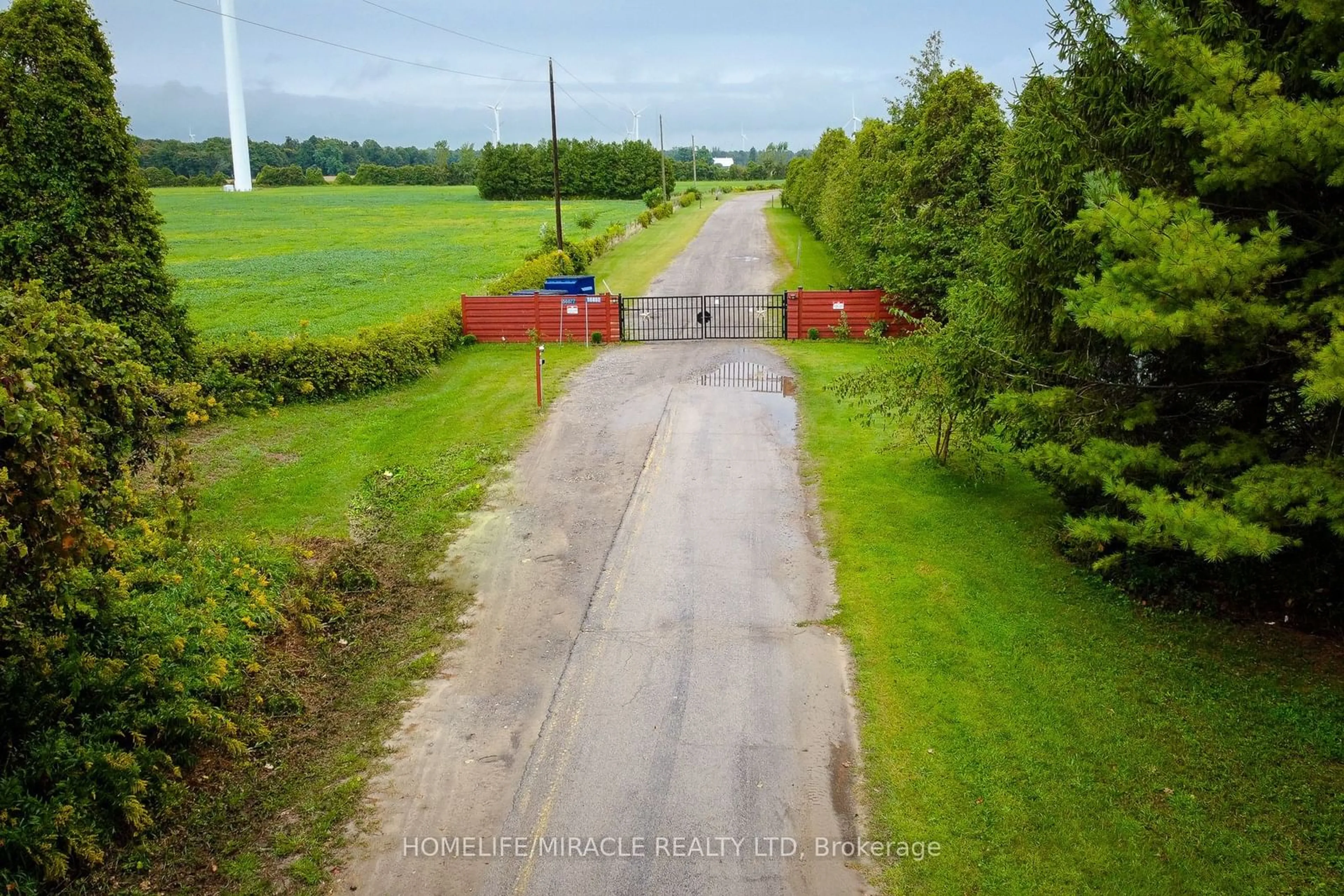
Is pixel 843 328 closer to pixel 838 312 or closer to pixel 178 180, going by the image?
pixel 838 312

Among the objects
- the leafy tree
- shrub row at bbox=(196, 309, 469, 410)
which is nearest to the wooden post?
shrub row at bbox=(196, 309, 469, 410)

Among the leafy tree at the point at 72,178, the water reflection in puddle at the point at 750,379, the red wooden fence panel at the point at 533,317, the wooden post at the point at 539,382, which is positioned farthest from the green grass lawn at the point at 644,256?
the leafy tree at the point at 72,178

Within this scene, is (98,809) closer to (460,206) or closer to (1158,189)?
(1158,189)

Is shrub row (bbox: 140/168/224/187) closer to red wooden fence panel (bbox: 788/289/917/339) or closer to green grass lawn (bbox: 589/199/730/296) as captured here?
green grass lawn (bbox: 589/199/730/296)

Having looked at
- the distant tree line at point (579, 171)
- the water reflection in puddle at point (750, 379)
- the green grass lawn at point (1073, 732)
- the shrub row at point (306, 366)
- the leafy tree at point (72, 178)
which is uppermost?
the distant tree line at point (579, 171)

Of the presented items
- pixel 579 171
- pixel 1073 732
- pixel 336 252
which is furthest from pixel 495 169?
pixel 1073 732

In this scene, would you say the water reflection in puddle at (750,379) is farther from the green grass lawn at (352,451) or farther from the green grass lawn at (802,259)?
the green grass lawn at (802,259)

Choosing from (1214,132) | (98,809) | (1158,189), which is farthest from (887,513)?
(98,809)
